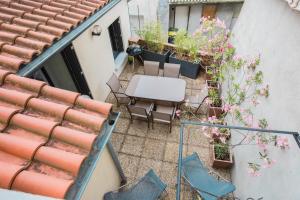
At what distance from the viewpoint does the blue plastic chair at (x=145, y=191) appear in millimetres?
4338

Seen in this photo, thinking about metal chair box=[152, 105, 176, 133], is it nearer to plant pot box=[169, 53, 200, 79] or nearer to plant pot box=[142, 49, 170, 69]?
plant pot box=[169, 53, 200, 79]

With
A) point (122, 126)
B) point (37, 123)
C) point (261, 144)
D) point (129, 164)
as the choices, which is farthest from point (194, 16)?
point (37, 123)

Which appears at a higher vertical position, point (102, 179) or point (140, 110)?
point (140, 110)

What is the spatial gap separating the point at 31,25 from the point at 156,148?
455 cm

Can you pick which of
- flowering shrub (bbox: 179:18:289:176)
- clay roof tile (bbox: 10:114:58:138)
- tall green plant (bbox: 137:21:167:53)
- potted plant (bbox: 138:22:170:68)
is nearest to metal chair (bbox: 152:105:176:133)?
flowering shrub (bbox: 179:18:289:176)

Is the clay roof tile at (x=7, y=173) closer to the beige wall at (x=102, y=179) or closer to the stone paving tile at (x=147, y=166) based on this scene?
the beige wall at (x=102, y=179)

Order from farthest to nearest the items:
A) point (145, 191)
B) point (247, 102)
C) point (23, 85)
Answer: point (247, 102), point (145, 191), point (23, 85)

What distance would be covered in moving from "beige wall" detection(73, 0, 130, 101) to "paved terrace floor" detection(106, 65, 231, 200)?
1461 millimetres

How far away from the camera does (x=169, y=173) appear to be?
5461mm

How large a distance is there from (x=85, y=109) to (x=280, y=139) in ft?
10.6

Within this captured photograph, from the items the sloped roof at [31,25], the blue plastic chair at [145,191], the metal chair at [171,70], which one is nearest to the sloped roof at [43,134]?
the sloped roof at [31,25]

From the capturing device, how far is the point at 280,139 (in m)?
3.22

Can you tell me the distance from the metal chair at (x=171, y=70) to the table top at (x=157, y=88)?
0.50m

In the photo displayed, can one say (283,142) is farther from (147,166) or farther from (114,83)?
(114,83)
